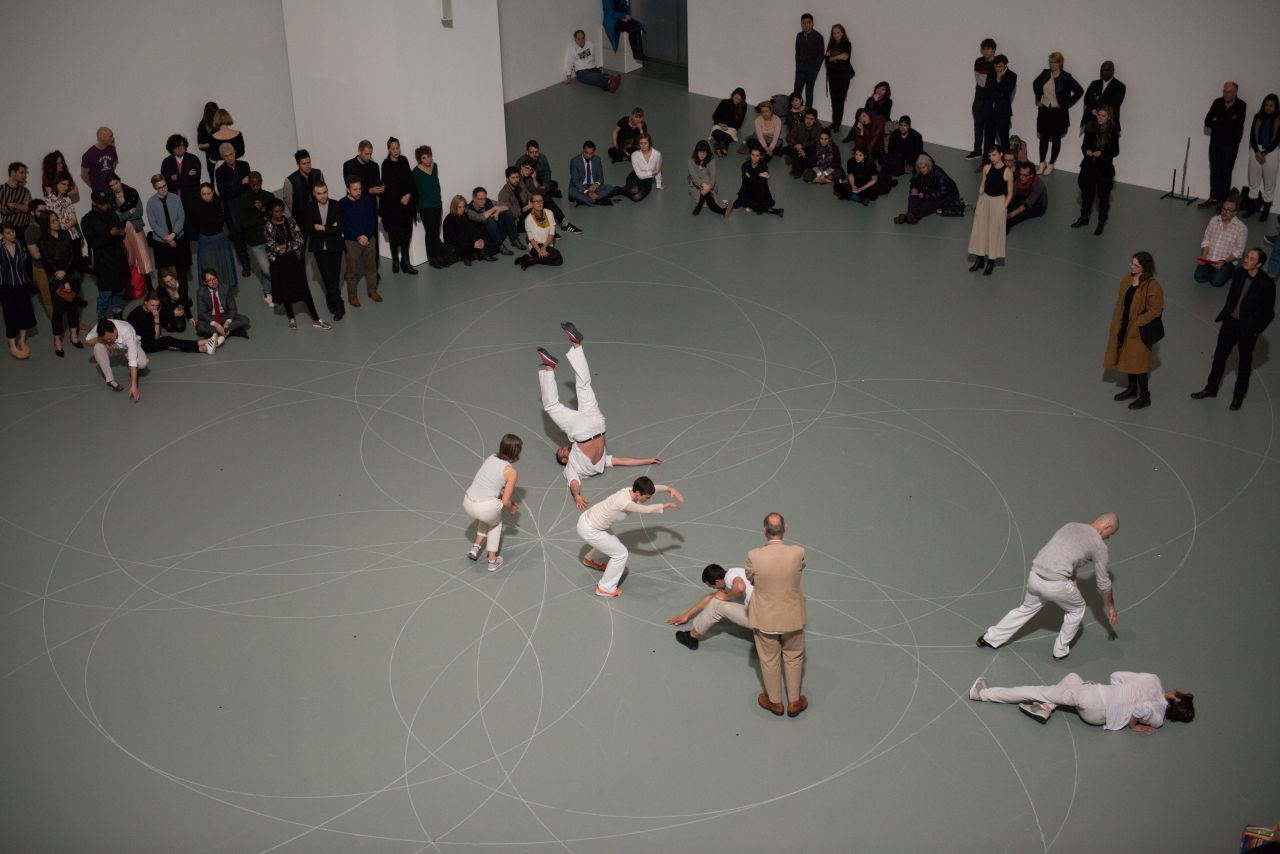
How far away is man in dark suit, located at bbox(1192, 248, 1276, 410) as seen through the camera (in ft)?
38.9

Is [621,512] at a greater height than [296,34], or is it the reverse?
[296,34]

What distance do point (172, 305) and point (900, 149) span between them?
10231mm

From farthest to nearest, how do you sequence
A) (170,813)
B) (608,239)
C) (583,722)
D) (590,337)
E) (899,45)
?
1. (899,45)
2. (608,239)
3. (590,337)
4. (583,722)
5. (170,813)

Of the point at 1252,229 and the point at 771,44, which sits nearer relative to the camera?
the point at 1252,229

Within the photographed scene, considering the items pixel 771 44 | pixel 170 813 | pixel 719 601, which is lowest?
pixel 170 813

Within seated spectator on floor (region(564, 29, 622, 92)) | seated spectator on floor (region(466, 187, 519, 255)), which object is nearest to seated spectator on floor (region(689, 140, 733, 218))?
seated spectator on floor (region(466, 187, 519, 255))

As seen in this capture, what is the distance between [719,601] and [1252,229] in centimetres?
1071

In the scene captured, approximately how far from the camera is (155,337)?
13734 millimetres

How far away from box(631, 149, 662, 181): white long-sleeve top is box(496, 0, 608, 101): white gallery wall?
4.35m

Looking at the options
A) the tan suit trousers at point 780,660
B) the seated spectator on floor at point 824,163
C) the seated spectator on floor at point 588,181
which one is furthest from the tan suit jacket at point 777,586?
the seated spectator on floor at point 824,163

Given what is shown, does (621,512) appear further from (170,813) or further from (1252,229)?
(1252,229)

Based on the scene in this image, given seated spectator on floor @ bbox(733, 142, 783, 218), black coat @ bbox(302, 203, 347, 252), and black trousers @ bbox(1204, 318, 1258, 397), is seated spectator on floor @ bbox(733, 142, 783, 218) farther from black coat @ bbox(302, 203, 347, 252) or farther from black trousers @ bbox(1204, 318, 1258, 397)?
black trousers @ bbox(1204, 318, 1258, 397)

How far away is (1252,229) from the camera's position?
16.0 meters

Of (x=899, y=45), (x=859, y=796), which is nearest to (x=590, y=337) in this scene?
(x=859, y=796)
